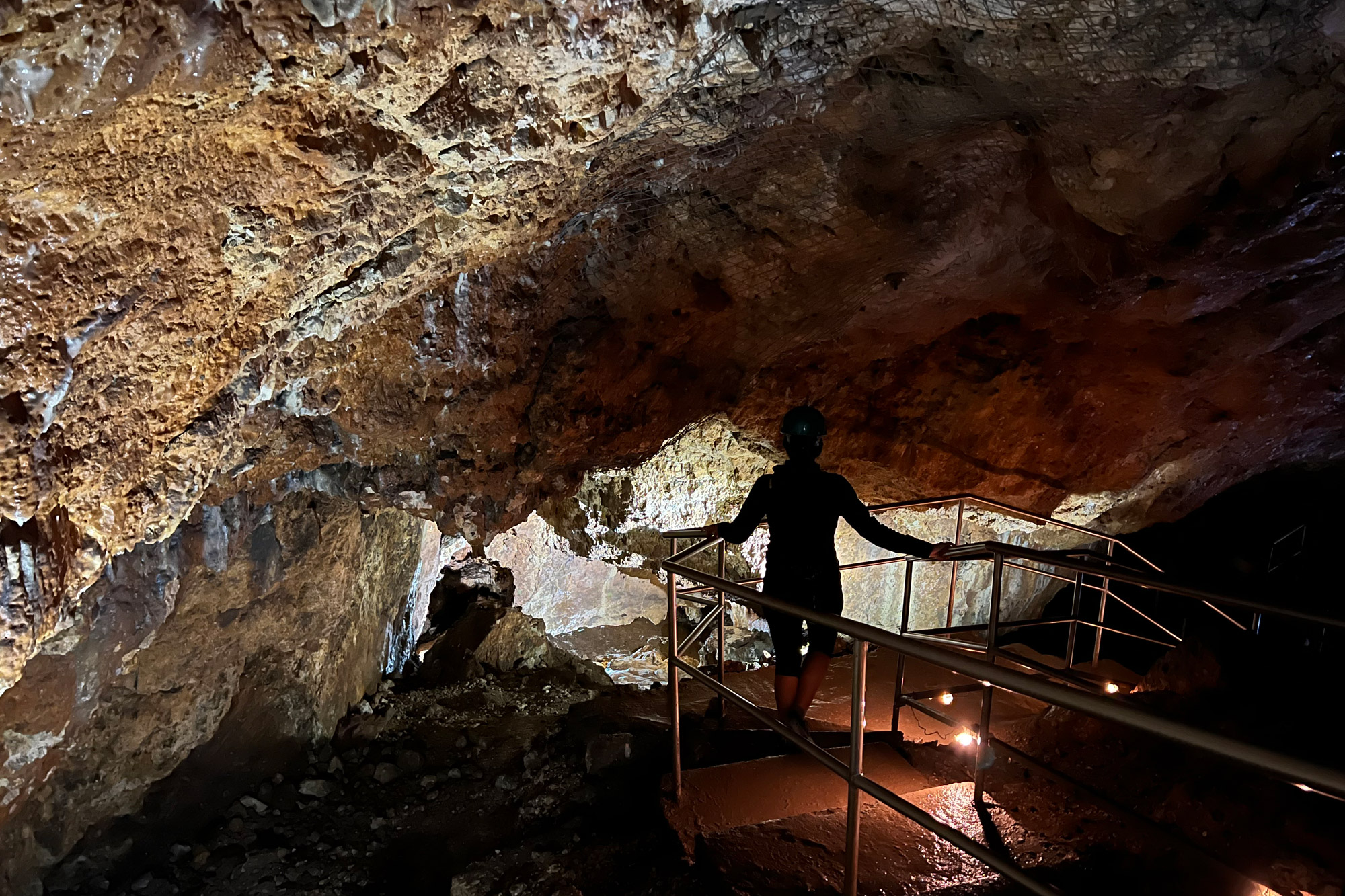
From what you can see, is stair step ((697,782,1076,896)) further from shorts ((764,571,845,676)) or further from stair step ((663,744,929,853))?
shorts ((764,571,845,676))

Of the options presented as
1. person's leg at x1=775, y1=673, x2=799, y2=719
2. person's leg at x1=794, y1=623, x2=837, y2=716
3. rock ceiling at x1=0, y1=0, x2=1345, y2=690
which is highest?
rock ceiling at x1=0, y1=0, x2=1345, y2=690

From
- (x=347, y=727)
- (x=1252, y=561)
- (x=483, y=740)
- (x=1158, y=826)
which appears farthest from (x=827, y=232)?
(x=1252, y=561)

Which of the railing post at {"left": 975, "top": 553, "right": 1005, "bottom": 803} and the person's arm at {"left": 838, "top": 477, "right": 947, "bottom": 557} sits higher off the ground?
the person's arm at {"left": 838, "top": 477, "right": 947, "bottom": 557}

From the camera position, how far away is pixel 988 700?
117 inches

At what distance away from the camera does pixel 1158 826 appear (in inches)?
84.2

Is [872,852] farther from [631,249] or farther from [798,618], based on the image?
[631,249]

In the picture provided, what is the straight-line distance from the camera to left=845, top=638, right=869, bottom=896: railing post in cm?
201

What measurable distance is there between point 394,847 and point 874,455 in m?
4.61

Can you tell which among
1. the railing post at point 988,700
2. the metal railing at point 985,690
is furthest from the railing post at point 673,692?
the railing post at point 988,700

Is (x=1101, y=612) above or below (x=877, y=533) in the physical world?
below

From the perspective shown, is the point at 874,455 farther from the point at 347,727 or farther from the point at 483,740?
the point at 347,727

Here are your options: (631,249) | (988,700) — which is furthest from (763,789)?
(631,249)

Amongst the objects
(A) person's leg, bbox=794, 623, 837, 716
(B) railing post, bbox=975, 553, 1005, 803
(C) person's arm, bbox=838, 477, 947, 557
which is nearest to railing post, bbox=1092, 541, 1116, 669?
(B) railing post, bbox=975, 553, 1005, 803

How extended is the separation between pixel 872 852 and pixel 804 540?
1222 mm
